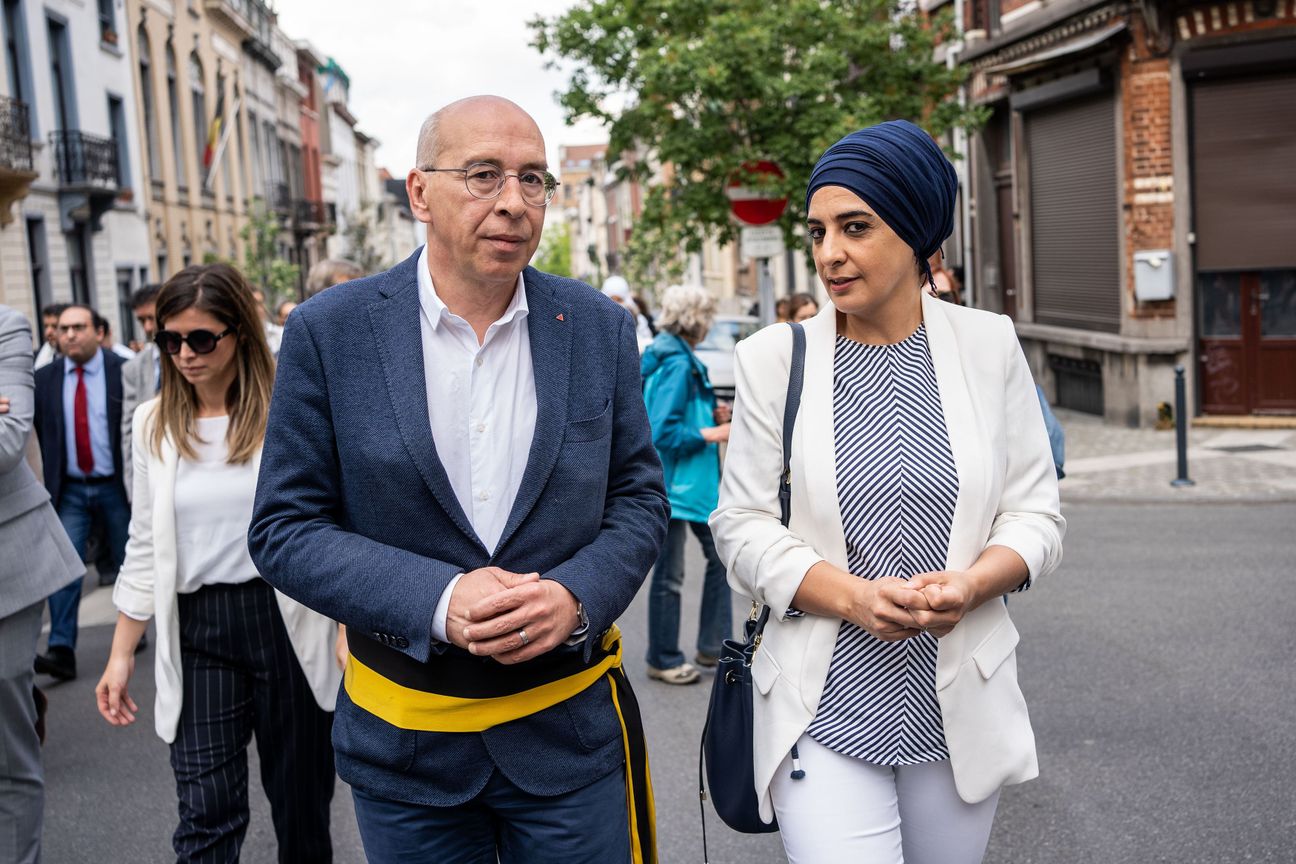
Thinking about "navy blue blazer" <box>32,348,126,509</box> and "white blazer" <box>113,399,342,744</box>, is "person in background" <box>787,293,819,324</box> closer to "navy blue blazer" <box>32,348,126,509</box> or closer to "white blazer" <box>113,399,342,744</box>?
"navy blue blazer" <box>32,348,126,509</box>

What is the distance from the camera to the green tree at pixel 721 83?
53.4 ft

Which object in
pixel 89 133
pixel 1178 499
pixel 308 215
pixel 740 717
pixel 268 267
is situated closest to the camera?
pixel 740 717

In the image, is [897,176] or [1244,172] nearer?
[897,176]

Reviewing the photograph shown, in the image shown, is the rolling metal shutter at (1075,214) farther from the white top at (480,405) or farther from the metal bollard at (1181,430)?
the white top at (480,405)

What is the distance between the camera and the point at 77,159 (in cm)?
2464

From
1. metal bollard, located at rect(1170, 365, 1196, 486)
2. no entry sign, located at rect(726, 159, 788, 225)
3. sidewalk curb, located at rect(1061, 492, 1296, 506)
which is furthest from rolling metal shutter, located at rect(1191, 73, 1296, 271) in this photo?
sidewalk curb, located at rect(1061, 492, 1296, 506)

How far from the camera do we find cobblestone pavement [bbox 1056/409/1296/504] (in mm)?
12078

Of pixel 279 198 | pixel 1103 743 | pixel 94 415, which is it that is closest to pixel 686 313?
pixel 1103 743

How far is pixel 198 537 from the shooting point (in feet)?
12.7

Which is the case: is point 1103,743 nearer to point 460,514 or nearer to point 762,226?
point 460,514

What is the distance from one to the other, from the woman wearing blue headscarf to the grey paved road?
199 centimetres

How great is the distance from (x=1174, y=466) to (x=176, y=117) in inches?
1081

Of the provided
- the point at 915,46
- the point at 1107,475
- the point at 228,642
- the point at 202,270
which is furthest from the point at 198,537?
the point at 915,46

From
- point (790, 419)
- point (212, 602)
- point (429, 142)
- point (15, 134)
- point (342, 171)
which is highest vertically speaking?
point (342, 171)
